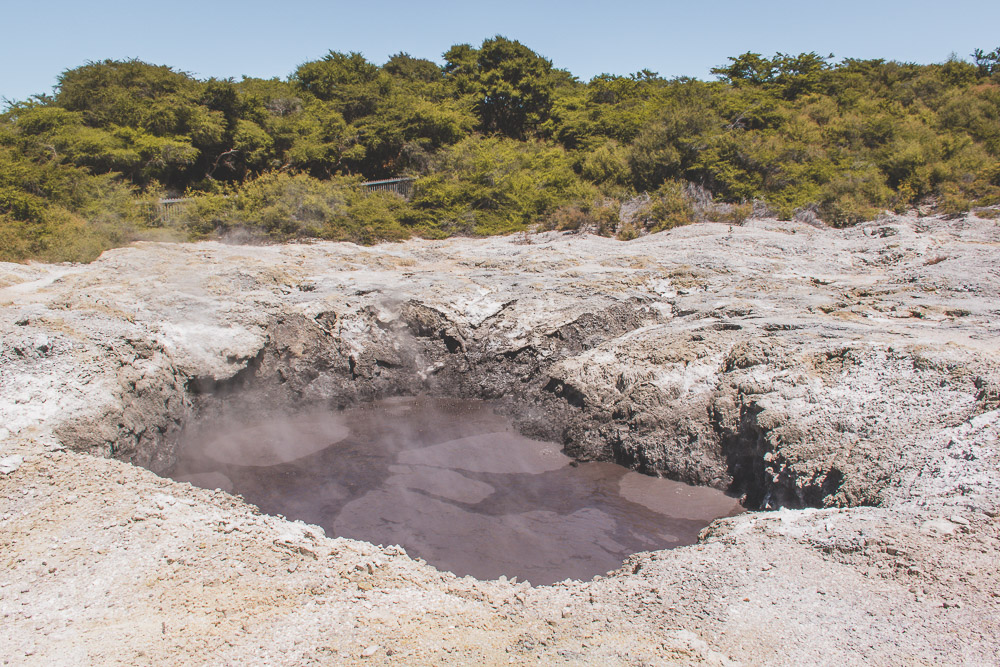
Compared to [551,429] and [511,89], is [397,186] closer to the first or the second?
[511,89]

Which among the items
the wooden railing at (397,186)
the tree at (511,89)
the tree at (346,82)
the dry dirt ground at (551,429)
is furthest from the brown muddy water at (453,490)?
the tree at (511,89)

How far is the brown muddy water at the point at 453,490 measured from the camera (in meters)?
6.32

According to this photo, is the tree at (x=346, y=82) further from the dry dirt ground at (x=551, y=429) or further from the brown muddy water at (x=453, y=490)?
the brown muddy water at (x=453, y=490)

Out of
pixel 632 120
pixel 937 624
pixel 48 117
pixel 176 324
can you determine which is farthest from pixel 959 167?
pixel 48 117

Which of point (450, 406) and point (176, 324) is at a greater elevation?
point (176, 324)

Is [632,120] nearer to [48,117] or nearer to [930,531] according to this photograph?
[48,117]

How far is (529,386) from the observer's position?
32.2 feet

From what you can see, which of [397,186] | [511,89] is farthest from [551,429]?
[511,89]

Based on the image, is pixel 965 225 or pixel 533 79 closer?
pixel 965 225

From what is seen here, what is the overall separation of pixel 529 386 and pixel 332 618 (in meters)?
5.97

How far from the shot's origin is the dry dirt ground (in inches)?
157

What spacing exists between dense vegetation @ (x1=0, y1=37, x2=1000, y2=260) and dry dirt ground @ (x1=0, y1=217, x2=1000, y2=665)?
3.38 metres

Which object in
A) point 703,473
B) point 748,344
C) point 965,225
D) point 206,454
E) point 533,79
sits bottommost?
point 206,454

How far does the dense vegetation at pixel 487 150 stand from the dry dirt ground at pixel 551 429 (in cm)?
338
